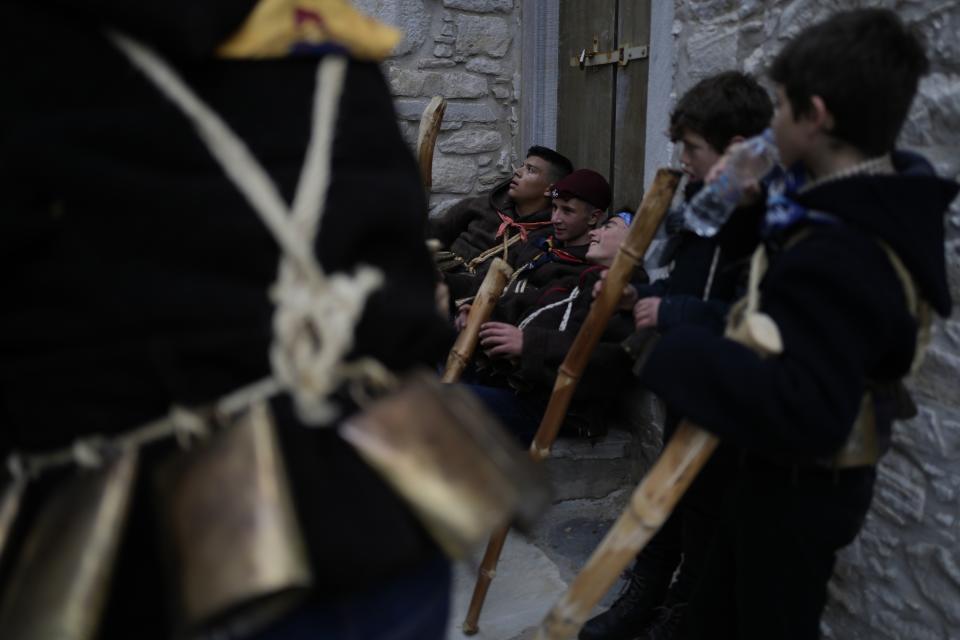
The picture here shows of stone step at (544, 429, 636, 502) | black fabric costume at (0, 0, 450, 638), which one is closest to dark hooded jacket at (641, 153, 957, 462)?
black fabric costume at (0, 0, 450, 638)

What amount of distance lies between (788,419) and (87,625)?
1.11 m

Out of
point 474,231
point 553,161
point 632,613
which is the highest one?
point 553,161

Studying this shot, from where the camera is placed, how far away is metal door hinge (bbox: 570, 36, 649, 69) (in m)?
3.64

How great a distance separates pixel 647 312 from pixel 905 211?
2.25 feet

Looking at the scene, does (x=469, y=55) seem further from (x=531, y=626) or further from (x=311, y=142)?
(x=311, y=142)

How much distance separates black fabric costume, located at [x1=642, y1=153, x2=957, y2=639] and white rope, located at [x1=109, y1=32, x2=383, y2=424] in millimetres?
807

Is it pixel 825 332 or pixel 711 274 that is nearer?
pixel 825 332

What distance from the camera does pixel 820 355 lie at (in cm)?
141

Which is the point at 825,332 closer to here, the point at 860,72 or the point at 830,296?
the point at 830,296

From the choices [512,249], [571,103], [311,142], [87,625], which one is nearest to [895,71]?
[311,142]

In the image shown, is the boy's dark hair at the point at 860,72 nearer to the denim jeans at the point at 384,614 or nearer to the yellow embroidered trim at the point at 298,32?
the yellow embroidered trim at the point at 298,32

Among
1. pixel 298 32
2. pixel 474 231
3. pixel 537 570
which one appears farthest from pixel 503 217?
pixel 298 32

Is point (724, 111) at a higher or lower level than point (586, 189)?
higher

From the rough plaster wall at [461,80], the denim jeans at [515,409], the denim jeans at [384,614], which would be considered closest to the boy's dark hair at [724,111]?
the denim jeans at [515,409]
